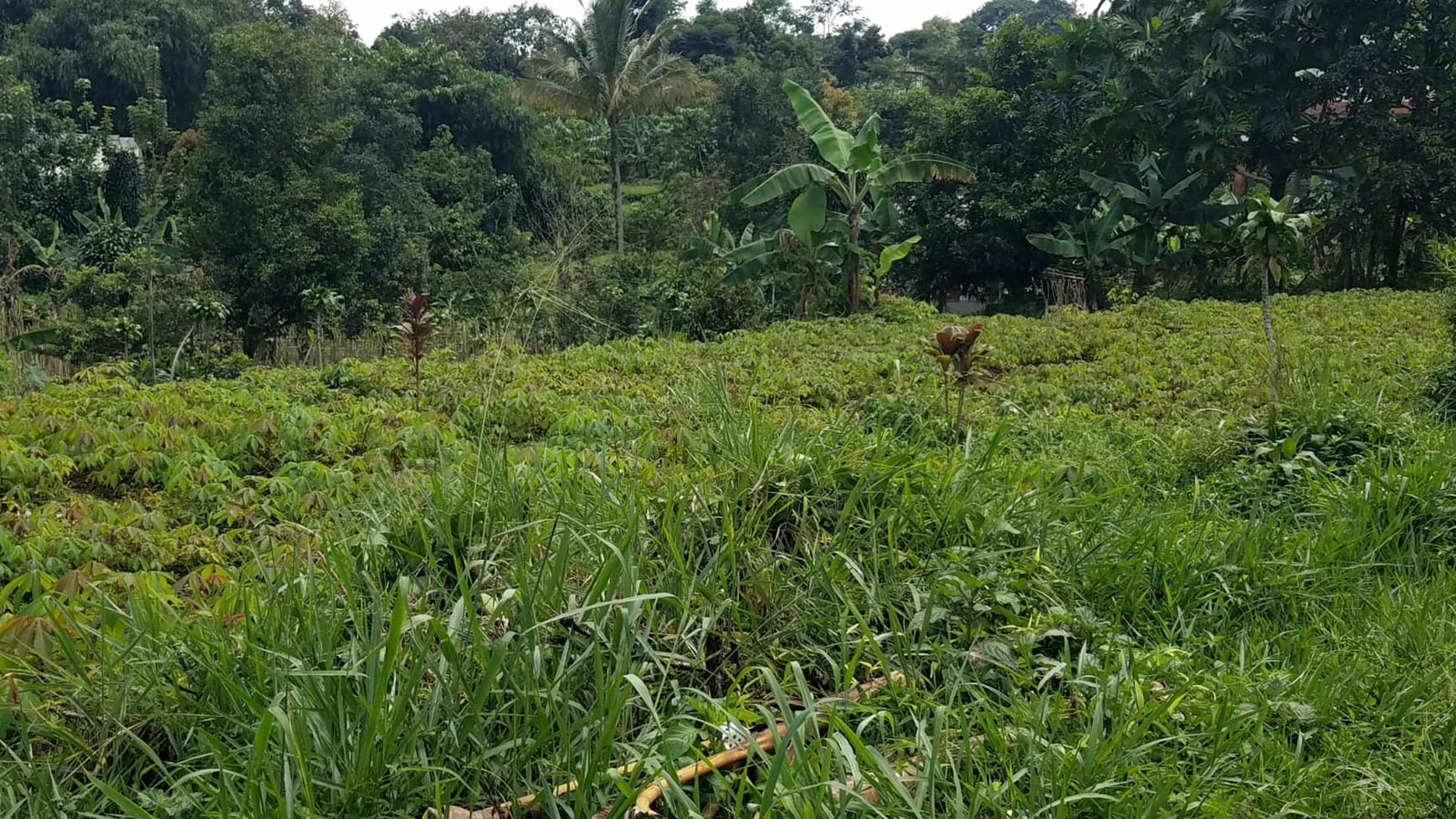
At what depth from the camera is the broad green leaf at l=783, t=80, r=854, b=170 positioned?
1460cm

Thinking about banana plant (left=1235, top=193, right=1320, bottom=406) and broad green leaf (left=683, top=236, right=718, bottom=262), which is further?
broad green leaf (left=683, top=236, right=718, bottom=262)

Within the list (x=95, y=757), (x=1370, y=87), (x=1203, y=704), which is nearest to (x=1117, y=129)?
(x=1370, y=87)

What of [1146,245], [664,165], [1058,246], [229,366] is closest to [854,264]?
[1058,246]

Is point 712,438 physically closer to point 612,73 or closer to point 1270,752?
point 1270,752

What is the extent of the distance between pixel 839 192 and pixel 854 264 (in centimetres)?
115

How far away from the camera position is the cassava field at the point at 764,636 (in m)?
1.80

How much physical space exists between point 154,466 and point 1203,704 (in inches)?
189

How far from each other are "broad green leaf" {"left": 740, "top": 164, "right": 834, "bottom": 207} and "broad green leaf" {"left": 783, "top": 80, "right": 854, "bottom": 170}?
25cm

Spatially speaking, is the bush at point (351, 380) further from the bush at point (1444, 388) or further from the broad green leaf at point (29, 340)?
the bush at point (1444, 388)

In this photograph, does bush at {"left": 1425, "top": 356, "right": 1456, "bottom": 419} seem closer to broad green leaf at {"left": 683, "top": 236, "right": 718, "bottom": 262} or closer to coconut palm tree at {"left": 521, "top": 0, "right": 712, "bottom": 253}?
broad green leaf at {"left": 683, "top": 236, "right": 718, "bottom": 262}

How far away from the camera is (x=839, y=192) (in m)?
15.7

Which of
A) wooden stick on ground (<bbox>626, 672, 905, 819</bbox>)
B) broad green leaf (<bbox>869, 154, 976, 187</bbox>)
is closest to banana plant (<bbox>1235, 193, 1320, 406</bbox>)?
wooden stick on ground (<bbox>626, 672, 905, 819</bbox>)

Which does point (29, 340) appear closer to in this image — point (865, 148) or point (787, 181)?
point (787, 181)

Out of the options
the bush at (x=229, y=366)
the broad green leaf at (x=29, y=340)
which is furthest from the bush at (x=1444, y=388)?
the broad green leaf at (x=29, y=340)
